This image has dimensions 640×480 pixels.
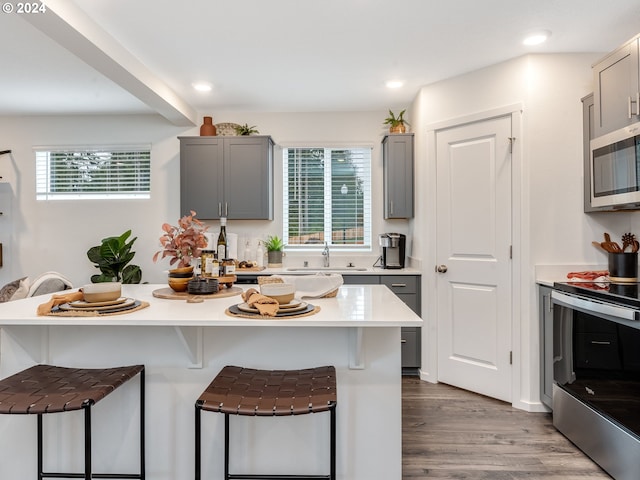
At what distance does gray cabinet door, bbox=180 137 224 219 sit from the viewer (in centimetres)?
391

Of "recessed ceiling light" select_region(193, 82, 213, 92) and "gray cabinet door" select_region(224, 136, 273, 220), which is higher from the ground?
"recessed ceiling light" select_region(193, 82, 213, 92)

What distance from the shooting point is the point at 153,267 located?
4.25 meters

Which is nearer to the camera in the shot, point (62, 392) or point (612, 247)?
point (62, 392)

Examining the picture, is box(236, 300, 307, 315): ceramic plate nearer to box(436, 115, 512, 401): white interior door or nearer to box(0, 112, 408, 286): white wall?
box(436, 115, 512, 401): white interior door

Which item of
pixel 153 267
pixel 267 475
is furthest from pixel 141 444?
pixel 153 267

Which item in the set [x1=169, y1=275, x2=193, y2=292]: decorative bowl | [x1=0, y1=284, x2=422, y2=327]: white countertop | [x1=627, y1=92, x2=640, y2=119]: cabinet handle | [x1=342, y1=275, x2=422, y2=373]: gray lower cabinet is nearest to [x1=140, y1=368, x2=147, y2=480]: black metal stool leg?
[x1=0, y1=284, x2=422, y2=327]: white countertop

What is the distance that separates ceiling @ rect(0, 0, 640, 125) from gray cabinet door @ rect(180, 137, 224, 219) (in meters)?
0.37

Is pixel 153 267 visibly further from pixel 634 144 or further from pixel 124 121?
pixel 634 144

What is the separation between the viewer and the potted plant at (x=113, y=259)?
377 cm

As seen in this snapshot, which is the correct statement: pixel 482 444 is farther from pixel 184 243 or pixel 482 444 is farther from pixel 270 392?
pixel 184 243

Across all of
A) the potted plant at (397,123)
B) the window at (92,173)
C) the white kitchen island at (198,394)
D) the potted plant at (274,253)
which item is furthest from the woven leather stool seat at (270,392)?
the window at (92,173)

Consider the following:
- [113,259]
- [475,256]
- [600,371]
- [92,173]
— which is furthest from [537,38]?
[92,173]

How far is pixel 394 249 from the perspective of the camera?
12.5ft

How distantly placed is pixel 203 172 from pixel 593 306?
11.2 ft
